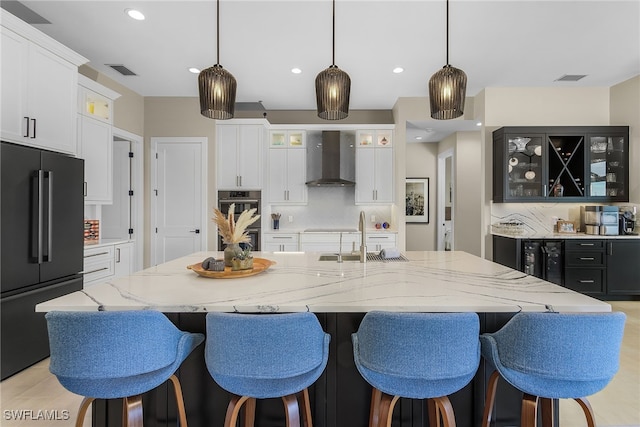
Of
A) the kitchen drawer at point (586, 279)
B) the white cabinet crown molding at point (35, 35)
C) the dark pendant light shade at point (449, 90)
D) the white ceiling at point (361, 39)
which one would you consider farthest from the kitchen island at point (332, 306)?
the kitchen drawer at point (586, 279)

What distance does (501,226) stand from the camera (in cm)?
475

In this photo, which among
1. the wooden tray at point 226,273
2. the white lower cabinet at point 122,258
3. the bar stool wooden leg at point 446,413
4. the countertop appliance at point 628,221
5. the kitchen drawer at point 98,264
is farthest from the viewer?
the countertop appliance at point 628,221

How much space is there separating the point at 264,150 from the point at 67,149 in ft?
8.50

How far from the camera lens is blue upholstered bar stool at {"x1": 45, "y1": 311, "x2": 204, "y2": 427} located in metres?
1.17

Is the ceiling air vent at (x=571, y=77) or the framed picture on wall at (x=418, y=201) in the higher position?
the ceiling air vent at (x=571, y=77)

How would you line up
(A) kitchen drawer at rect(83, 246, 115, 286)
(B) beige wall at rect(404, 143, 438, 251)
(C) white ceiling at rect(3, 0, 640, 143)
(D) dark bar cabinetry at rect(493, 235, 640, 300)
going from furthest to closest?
(B) beige wall at rect(404, 143, 438, 251) → (D) dark bar cabinetry at rect(493, 235, 640, 300) → (A) kitchen drawer at rect(83, 246, 115, 286) → (C) white ceiling at rect(3, 0, 640, 143)

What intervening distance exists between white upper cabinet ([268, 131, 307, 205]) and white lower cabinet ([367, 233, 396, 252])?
1.15 meters

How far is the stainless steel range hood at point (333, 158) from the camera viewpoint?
17.0 ft

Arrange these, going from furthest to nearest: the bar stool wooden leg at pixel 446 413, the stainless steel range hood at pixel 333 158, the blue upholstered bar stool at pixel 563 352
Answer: the stainless steel range hood at pixel 333 158 → the bar stool wooden leg at pixel 446 413 → the blue upholstered bar stool at pixel 563 352

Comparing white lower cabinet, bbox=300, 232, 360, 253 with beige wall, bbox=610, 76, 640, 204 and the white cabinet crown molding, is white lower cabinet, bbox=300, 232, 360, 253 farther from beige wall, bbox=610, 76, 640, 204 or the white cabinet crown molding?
beige wall, bbox=610, 76, 640, 204

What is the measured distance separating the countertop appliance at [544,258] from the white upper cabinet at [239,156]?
12.1 feet

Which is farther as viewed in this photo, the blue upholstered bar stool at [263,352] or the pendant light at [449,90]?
the pendant light at [449,90]

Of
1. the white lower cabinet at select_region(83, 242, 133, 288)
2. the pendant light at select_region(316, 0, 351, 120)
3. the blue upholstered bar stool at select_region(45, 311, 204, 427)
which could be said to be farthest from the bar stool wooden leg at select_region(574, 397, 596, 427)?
the white lower cabinet at select_region(83, 242, 133, 288)

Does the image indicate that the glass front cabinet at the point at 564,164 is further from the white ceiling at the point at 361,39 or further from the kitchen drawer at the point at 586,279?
the kitchen drawer at the point at 586,279
